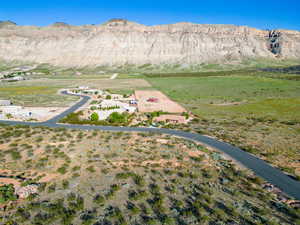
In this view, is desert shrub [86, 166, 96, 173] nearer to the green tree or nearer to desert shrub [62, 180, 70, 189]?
desert shrub [62, 180, 70, 189]

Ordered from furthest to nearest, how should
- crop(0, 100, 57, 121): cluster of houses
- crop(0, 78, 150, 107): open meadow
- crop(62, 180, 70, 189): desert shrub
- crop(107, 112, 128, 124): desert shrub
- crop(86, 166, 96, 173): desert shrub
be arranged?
crop(0, 78, 150, 107): open meadow → crop(0, 100, 57, 121): cluster of houses → crop(107, 112, 128, 124): desert shrub → crop(86, 166, 96, 173): desert shrub → crop(62, 180, 70, 189): desert shrub

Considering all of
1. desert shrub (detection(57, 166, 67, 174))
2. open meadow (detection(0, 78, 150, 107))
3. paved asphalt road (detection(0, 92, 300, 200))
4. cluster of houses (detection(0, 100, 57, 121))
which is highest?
open meadow (detection(0, 78, 150, 107))

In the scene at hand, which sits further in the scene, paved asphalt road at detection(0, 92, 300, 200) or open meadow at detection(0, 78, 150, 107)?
open meadow at detection(0, 78, 150, 107)

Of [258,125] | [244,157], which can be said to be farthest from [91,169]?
[258,125]

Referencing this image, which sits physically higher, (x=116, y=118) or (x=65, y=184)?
(x=116, y=118)

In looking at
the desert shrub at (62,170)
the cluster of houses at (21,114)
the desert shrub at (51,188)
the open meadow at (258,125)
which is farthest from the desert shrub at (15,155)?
the open meadow at (258,125)

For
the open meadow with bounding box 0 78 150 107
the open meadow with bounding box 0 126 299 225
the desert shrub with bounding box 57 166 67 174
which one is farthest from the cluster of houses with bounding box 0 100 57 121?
the desert shrub with bounding box 57 166 67 174

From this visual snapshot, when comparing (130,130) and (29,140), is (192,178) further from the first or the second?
Result: (29,140)

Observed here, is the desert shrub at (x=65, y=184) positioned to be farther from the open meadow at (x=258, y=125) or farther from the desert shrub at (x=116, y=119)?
the desert shrub at (x=116, y=119)

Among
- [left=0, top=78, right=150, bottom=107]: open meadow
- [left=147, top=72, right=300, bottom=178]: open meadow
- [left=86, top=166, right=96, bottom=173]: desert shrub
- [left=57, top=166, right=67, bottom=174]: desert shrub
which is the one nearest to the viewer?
[left=57, top=166, right=67, bottom=174]: desert shrub

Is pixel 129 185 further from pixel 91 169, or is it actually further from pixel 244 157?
pixel 244 157

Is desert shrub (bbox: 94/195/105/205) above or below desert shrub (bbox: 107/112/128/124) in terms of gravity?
below

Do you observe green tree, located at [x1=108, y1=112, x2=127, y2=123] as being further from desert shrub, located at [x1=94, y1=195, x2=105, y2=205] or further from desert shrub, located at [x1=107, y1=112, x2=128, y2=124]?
desert shrub, located at [x1=94, y1=195, x2=105, y2=205]
